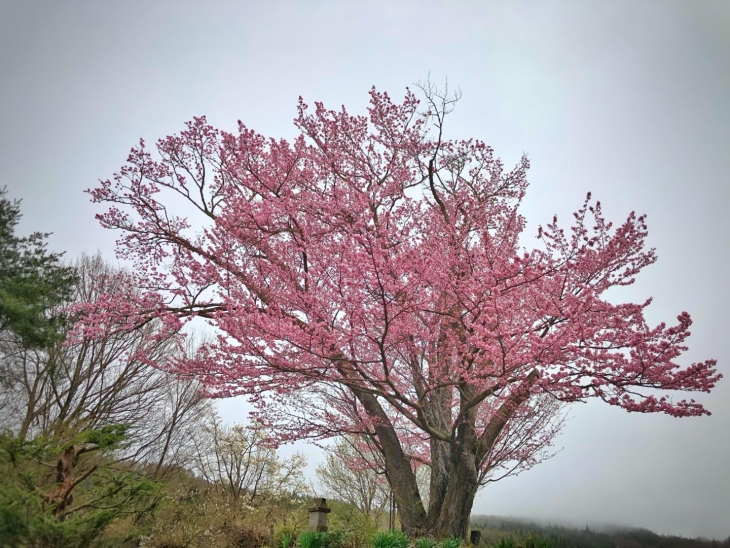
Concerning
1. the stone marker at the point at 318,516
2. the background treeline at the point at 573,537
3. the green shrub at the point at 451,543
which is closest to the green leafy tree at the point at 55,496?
the stone marker at the point at 318,516

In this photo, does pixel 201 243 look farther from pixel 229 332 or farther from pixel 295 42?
pixel 295 42

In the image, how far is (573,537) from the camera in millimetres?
6684

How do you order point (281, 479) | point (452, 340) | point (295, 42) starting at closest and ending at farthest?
1. point (452, 340)
2. point (295, 42)
3. point (281, 479)

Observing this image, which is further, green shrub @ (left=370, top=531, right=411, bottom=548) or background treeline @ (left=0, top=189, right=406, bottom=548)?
green shrub @ (left=370, top=531, right=411, bottom=548)

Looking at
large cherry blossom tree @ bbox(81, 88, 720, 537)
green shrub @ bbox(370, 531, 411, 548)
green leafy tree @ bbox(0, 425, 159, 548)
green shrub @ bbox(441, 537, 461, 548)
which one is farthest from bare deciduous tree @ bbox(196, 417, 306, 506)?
green leafy tree @ bbox(0, 425, 159, 548)

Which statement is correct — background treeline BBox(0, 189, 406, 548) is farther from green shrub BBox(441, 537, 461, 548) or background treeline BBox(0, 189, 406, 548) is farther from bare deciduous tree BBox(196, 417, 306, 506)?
green shrub BBox(441, 537, 461, 548)

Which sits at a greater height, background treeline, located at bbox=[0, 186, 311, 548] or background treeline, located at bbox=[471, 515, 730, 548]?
background treeline, located at bbox=[0, 186, 311, 548]

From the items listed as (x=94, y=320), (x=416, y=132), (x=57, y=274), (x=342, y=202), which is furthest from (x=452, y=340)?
(x=57, y=274)

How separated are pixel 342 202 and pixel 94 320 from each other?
4014 millimetres

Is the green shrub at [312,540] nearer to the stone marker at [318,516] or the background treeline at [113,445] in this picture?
the background treeline at [113,445]

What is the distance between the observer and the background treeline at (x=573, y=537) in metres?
5.79

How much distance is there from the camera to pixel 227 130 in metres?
7.39

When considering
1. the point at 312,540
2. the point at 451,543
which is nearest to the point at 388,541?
the point at 451,543

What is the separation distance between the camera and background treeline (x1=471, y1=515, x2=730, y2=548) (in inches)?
228
